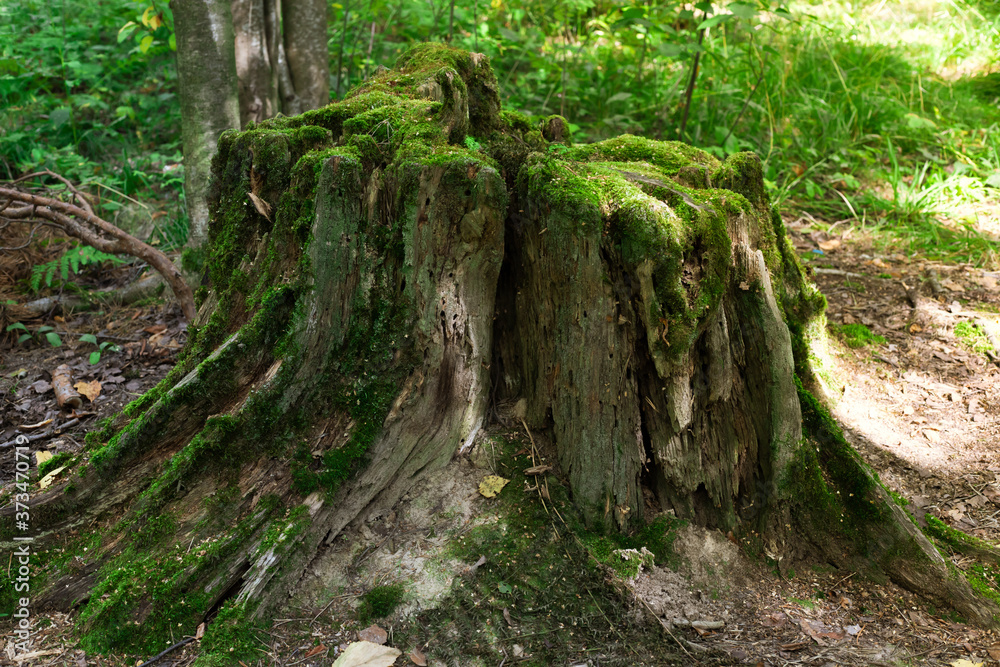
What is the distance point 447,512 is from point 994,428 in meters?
3.29

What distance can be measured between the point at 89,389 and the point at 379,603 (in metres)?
2.99

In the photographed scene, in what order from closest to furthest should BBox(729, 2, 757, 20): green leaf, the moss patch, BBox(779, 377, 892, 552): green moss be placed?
the moss patch, BBox(779, 377, 892, 552): green moss, BBox(729, 2, 757, 20): green leaf

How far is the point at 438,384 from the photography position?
282cm

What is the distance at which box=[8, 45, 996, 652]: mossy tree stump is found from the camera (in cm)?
253

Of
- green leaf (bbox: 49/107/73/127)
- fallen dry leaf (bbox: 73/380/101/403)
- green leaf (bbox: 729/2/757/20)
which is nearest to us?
fallen dry leaf (bbox: 73/380/101/403)

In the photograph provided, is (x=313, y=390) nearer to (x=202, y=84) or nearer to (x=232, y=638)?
(x=232, y=638)

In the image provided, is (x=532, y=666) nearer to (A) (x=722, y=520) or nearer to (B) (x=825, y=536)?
(A) (x=722, y=520)

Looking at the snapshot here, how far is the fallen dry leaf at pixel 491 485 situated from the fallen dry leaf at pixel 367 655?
746 mm

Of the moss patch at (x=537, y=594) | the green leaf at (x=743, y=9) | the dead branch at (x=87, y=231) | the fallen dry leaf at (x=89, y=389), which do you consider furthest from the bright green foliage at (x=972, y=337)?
the fallen dry leaf at (x=89, y=389)

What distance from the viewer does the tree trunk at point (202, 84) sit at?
4535mm

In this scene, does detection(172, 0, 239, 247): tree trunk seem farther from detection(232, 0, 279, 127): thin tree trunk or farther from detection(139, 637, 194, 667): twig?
detection(139, 637, 194, 667): twig


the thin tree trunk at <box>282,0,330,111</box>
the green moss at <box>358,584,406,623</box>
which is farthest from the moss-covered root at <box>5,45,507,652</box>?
the thin tree trunk at <box>282,0,330,111</box>

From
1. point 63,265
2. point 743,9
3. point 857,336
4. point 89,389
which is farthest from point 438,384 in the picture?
point 743,9

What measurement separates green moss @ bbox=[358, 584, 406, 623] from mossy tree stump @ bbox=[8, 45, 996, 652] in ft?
0.99
